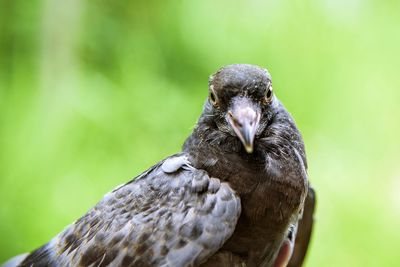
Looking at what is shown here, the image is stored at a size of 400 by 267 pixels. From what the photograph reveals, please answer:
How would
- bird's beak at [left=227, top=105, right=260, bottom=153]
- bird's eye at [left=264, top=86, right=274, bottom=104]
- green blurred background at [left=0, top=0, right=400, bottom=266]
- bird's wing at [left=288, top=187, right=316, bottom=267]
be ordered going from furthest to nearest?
green blurred background at [left=0, top=0, right=400, bottom=266] < bird's wing at [left=288, top=187, right=316, bottom=267] < bird's eye at [left=264, top=86, right=274, bottom=104] < bird's beak at [left=227, top=105, right=260, bottom=153]

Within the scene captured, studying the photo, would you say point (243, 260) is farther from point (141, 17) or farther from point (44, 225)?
point (141, 17)

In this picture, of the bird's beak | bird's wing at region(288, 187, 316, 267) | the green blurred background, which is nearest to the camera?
the bird's beak

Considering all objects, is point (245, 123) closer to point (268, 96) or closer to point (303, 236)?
point (268, 96)

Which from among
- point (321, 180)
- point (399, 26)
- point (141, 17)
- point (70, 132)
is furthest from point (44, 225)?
point (399, 26)

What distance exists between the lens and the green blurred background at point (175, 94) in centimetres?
348

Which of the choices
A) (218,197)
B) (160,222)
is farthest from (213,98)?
(160,222)

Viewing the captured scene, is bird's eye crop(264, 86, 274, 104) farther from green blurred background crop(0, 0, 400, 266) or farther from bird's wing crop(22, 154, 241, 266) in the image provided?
green blurred background crop(0, 0, 400, 266)

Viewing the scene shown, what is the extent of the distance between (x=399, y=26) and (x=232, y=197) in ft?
7.70

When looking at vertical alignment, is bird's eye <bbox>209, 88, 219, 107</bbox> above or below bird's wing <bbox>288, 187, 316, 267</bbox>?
above

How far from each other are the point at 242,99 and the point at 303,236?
0.81 metres

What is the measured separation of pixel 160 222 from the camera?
183 cm

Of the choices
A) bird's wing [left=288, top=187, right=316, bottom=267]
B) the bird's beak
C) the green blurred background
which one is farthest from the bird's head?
the green blurred background

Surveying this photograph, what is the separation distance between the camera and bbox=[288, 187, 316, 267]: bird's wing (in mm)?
2344

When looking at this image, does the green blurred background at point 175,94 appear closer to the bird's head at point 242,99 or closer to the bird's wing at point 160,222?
the bird's wing at point 160,222
